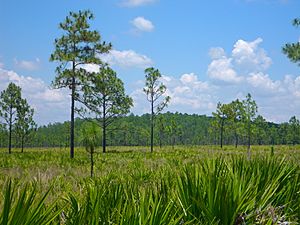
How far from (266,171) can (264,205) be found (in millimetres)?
770

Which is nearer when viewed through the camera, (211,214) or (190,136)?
(211,214)

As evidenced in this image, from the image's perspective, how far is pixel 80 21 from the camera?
2945 centimetres

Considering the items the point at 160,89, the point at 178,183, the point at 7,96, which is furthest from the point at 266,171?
the point at 7,96

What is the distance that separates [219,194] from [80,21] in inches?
1130

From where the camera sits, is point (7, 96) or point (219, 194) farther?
point (7, 96)

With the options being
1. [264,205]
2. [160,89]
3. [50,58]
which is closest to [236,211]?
[264,205]

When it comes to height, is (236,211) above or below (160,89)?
below

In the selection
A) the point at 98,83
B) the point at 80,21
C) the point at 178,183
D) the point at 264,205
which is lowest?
the point at 264,205

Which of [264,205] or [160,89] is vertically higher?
[160,89]

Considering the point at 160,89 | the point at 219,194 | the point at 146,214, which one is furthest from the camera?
the point at 160,89

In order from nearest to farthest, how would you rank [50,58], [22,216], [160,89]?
1. [22,216]
2. [50,58]
3. [160,89]

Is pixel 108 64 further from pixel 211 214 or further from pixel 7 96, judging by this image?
pixel 211 214

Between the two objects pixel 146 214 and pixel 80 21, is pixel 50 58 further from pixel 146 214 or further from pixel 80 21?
pixel 146 214

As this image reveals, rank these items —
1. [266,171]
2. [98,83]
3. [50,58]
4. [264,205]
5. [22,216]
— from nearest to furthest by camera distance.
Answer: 1. [22,216]
2. [264,205]
3. [266,171]
4. [50,58]
5. [98,83]
